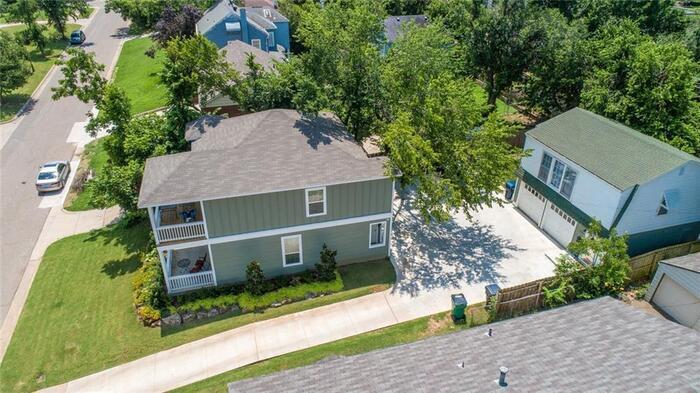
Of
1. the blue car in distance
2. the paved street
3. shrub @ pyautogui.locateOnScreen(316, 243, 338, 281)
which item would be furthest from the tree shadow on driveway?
the blue car in distance

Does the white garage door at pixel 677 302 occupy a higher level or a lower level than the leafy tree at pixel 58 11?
lower

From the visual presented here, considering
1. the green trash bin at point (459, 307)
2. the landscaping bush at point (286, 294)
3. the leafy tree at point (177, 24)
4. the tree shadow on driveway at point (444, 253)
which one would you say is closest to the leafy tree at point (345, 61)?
the tree shadow on driveway at point (444, 253)

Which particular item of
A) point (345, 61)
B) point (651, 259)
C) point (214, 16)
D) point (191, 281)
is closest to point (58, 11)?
point (214, 16)

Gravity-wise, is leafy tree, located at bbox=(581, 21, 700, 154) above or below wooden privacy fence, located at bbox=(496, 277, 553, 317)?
above

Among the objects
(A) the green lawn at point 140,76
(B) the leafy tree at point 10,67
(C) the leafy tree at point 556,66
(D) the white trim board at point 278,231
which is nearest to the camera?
(D) the white trim board at point 278,231

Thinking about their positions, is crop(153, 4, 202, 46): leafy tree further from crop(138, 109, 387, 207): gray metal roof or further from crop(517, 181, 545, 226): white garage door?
crop(517, 181, 545, 226): white garage door

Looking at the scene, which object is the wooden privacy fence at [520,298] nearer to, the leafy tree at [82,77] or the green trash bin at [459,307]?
the green trash bin at [459,307]
